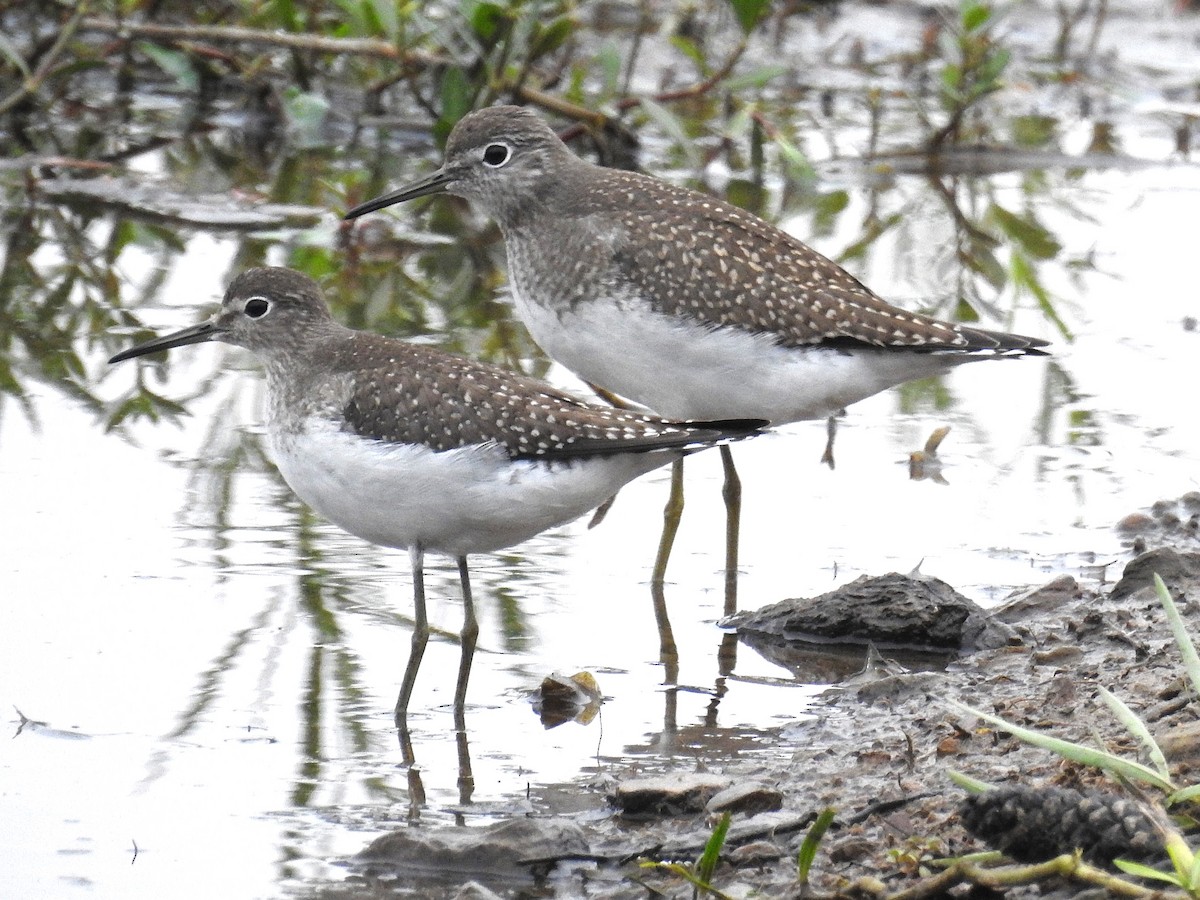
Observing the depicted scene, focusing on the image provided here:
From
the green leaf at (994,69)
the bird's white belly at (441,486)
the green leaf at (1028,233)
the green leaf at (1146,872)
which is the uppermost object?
the green leaf at (994,69)

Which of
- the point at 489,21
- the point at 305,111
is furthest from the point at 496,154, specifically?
the point at 305,111

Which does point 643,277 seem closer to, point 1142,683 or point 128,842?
point 1142,683

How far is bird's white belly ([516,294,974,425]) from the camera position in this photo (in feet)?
24.8

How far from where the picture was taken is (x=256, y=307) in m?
7.15

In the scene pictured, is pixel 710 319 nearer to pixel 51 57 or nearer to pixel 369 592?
pixel 369 592

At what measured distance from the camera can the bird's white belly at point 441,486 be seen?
20.5ft

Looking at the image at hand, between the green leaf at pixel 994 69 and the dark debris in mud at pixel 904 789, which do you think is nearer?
the dark debris in mud at pixel 904 789

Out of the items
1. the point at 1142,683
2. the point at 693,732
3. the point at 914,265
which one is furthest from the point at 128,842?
the point at 914,265

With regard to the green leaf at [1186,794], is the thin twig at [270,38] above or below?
above

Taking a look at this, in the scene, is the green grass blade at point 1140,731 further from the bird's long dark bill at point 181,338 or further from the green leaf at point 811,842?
the bird's long dark bill at point 181,338

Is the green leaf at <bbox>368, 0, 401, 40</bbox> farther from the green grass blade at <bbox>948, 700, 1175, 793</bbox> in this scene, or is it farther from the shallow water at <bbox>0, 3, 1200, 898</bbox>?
the green grass blade at <bbox>948, 700, 1175, 793</bbox>

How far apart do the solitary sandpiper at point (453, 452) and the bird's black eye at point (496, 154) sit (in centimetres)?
199

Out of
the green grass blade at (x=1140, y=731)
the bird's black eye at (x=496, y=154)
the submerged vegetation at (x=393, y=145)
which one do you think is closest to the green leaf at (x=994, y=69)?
the submerged vegetation at (x=393, y=145)

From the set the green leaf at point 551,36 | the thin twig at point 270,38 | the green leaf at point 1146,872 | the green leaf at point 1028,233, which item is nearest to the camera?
the green leaf at point 1146,872
